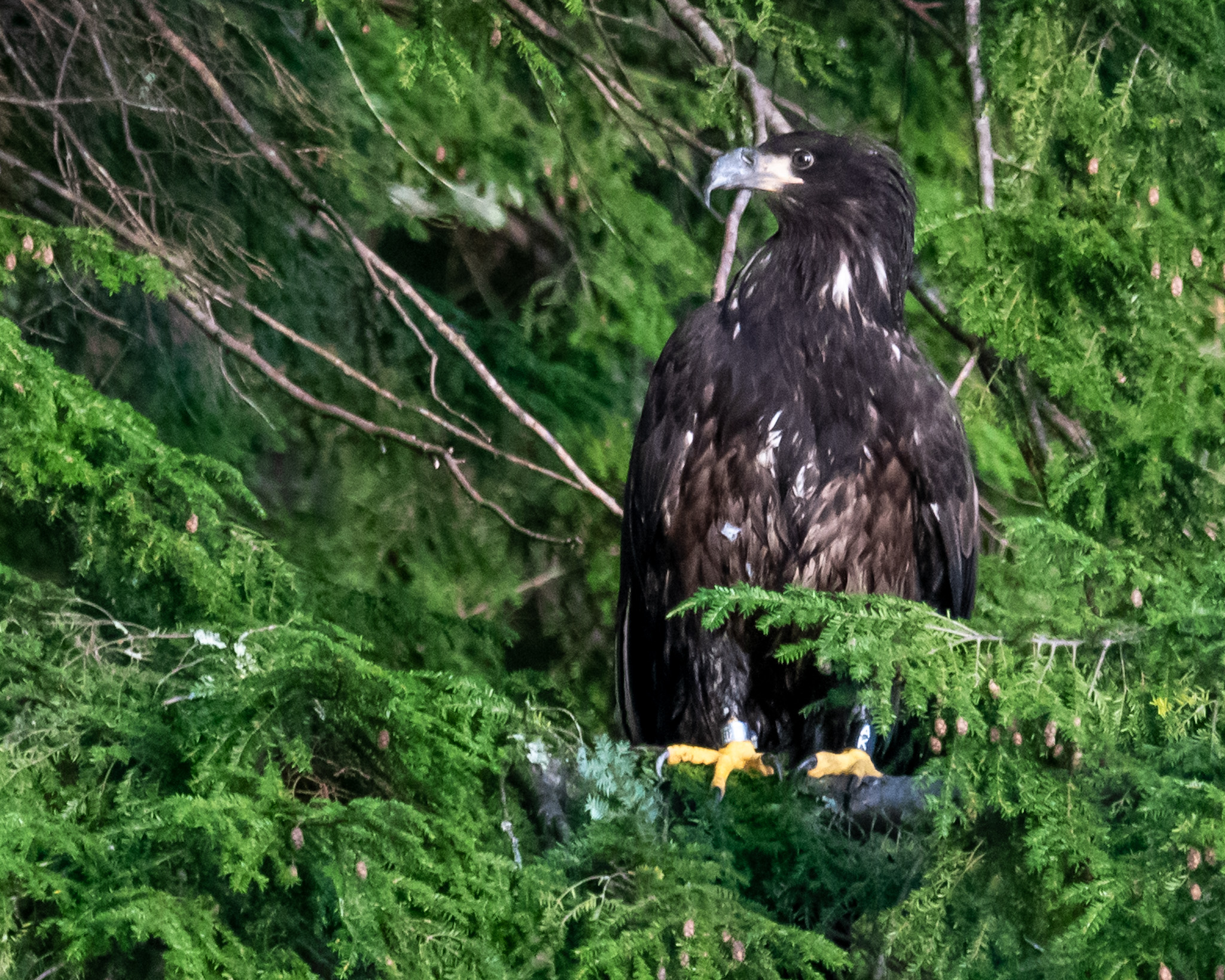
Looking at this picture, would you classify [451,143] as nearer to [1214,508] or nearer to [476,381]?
[476,381]

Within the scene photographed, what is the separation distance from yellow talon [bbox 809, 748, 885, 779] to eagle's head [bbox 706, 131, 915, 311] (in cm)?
117

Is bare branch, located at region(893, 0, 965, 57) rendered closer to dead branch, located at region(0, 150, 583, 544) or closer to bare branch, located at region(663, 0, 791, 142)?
bare branch, located at region(663, 0, 791, 142)

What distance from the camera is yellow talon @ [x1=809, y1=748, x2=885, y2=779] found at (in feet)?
10.6

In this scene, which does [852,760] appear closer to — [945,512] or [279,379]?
[945,512]

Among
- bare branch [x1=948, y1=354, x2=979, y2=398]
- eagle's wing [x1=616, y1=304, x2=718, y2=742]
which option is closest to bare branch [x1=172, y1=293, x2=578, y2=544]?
eagle's wing [x1=616, y1=304, x2=718, y2=742]

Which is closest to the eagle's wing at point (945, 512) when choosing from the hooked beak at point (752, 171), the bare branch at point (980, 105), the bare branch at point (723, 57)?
the bare branch at point (980, 105)

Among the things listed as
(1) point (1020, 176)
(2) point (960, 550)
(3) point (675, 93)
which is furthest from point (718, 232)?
(2) point (960, 550)

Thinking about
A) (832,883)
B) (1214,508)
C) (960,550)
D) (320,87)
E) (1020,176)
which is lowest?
(832,883)

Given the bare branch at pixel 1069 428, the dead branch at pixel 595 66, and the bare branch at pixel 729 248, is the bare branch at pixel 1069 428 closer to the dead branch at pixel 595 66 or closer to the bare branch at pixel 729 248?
the bare branch at pixel 729 248

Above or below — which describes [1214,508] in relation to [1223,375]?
below

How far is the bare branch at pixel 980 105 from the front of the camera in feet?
12.2

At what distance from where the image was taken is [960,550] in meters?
3.58

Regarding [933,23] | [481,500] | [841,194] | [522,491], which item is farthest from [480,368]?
[933,23]

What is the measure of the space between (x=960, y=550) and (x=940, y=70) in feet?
5.61
